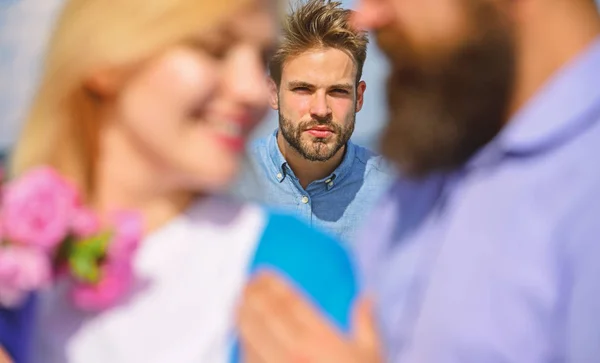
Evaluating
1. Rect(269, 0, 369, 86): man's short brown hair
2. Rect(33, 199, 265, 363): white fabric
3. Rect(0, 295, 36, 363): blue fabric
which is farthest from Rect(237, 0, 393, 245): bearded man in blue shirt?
Rect(0, 295, 36, 363): blue fabric

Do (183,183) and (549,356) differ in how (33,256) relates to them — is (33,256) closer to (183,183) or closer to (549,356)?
(183,183)

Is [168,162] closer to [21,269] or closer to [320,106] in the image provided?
[21,269]

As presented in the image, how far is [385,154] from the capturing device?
816mm

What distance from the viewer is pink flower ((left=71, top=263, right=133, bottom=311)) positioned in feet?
2.56

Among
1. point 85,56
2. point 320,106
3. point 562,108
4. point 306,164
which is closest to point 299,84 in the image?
point 320,106

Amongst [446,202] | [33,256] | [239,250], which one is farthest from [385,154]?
[33,256]

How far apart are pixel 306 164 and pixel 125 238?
1.94 ft

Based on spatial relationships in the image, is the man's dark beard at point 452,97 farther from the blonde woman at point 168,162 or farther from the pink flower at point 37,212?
the pink flower at point 37,212

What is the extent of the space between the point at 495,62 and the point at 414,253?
0.69 ft

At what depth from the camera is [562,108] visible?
699 millimetres

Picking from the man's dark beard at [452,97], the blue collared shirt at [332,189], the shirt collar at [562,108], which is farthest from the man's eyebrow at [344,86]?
the shirt collar at [562,108]

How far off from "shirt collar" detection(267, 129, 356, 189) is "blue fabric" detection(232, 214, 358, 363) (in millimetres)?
459

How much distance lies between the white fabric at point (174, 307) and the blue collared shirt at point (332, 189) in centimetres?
30

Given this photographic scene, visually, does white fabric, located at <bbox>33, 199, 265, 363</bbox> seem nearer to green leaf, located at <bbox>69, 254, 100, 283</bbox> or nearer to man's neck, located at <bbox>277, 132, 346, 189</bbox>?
green leaf, located at <bbox>69, 254, 100, 283</bbox>
